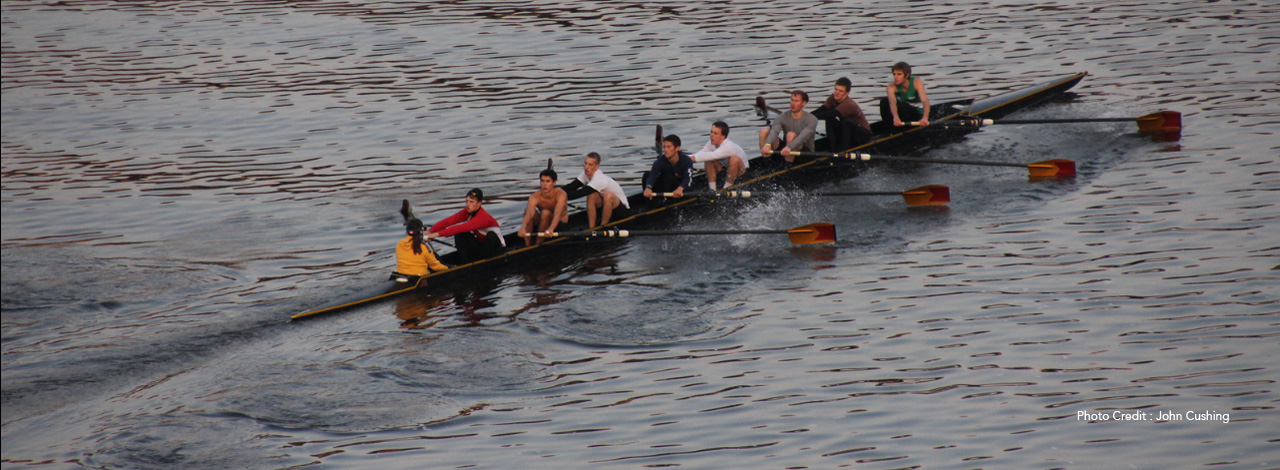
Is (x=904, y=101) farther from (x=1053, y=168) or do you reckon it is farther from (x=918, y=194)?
(x=918, y=194)

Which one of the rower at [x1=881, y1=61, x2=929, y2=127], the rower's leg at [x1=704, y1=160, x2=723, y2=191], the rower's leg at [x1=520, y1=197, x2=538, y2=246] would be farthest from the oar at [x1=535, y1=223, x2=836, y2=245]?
the rower at [x1=881, y1=61, x2=929, y2=127]

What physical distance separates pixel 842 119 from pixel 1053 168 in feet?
12.3

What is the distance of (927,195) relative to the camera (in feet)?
65.4

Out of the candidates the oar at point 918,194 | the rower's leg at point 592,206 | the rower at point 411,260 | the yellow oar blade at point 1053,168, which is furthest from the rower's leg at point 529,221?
the yellow oar blade at point 1053,168

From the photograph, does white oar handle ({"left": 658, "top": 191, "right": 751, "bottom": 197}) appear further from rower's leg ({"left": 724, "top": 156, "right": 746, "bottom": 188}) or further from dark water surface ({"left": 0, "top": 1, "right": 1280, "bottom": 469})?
rower's leg ({"left": 724, "top": 156, "right": 746, "bottom": 188})

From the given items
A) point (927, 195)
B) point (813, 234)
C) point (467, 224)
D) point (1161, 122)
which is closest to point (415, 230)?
point (467, 224)

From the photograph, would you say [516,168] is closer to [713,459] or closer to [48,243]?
[48,243]

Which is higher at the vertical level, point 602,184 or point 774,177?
point 602,184

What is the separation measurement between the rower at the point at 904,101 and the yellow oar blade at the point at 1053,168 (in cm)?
263

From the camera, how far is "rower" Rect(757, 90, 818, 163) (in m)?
21.5

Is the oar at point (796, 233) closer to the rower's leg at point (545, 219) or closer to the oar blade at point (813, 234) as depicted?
the oar blade at point (813, 234)

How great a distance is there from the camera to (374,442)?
12.6 meters

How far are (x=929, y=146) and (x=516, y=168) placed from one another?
804 centimetres

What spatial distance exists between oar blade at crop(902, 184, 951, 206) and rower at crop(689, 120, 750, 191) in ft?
8.95
